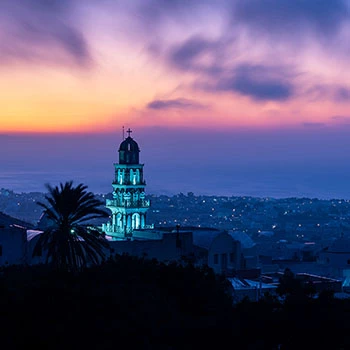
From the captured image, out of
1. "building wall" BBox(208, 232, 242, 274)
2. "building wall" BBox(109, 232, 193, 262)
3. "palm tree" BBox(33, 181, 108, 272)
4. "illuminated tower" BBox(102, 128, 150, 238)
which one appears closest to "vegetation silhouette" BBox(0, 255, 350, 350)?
"palm tree" BBox(33, 181, 108, 272)

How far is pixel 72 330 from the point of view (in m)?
22.1

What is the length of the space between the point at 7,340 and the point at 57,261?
442 inches

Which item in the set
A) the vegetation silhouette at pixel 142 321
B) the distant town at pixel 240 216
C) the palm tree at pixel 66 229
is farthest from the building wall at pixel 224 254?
the distant town at pixel 240 216

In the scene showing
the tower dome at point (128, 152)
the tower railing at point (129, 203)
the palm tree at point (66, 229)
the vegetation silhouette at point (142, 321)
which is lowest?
the vegetation silhouette at point (142, 321)

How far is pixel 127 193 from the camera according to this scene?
6300 centimetres

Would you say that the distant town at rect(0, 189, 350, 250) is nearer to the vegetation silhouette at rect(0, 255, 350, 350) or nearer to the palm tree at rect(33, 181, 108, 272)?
the palm tree at rect(33, 181, 108, 272)

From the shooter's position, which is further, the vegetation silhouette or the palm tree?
the palm tree

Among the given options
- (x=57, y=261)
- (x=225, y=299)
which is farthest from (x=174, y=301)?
(x=57, y=261)

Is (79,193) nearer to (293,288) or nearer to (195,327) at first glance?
(293,288)

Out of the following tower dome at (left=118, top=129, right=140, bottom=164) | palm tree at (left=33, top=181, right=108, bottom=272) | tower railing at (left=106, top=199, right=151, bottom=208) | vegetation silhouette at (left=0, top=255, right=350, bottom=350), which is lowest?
vegetation silhouette at (left=0, top=255, right=350, bottom=350)

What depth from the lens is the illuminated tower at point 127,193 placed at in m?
62.7

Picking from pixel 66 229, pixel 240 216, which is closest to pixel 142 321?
pixel 66 229

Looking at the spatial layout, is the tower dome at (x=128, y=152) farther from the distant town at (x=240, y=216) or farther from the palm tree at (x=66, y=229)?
the distant town at (x=240, y=216)

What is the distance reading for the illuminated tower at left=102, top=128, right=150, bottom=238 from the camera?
62688 millimetres
